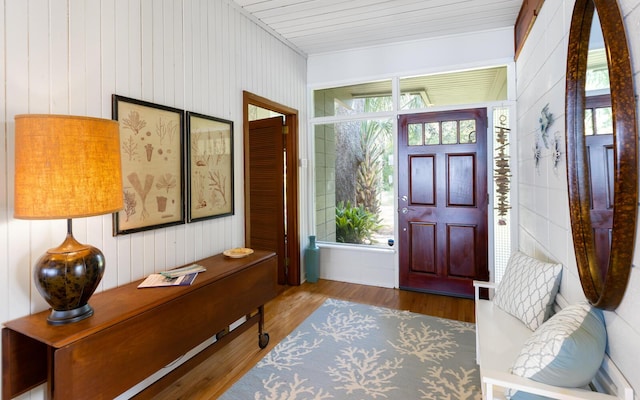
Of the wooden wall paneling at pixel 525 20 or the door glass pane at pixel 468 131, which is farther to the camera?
the door glass pane at pixel 468 131

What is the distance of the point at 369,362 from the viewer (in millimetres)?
2334

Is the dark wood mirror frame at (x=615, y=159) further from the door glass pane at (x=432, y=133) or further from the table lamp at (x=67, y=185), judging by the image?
the door glass pane at (x=432, y=133)

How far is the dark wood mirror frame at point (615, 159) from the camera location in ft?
3.49

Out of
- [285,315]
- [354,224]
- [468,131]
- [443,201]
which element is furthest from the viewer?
[354,224]

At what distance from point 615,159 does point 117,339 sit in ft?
6.78

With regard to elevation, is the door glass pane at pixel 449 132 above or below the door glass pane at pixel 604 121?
above

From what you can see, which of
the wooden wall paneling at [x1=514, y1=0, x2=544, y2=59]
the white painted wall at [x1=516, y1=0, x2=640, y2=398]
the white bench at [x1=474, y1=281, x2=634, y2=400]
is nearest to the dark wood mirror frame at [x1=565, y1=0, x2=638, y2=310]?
the white painted wall at [x1=516, y1=0, x2=640, y2=398]

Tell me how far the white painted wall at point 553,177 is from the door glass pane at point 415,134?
96 centimetres

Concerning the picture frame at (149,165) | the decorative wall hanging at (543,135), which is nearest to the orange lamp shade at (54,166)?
the picture frame at (149,165)

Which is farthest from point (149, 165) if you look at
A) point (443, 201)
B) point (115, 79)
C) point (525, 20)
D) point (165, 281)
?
point (525, 20)

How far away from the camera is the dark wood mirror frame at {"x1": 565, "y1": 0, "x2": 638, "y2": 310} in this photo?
1.06 meters

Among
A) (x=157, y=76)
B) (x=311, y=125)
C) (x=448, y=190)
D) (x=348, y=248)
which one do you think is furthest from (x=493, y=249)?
(x=157, y=76)

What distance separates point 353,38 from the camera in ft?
12.0

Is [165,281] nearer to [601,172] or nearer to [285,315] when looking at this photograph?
[285,315]
